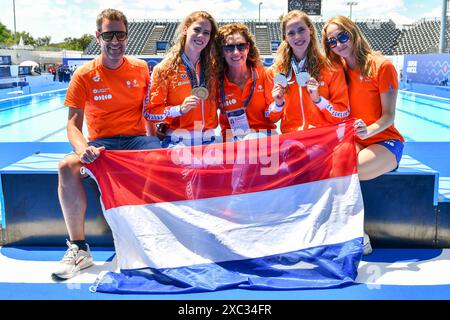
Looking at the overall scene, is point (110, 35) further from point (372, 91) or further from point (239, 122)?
point (372, 91)

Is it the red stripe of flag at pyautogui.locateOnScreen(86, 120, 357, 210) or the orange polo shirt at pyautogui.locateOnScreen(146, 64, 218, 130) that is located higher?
the orange polo shirt at pyautogui.locateOnScreen(146, 64, 218, 130)

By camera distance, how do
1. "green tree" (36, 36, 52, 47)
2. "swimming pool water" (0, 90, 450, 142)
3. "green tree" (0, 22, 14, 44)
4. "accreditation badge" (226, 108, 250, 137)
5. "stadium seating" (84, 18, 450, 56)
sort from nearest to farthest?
"accreditation badge" (226, 108, 250, 137)
"swimming pool water" (0, 90, 450, 142)
"stadium seating" (84, 18, 450, 56)
"green tree" (0, 22, 14, 44)
"green tree" (36, 36, 52, 47)

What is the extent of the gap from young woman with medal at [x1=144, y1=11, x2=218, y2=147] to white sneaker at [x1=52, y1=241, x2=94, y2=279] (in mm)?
976

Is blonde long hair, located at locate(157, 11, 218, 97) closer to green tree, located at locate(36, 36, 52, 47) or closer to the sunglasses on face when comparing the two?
the sunglasses on face

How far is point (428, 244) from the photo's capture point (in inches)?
135

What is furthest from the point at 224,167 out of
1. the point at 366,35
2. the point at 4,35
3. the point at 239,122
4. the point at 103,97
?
the point at 4,35

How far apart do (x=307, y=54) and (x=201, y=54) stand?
0.80 m

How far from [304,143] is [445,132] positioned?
8.41 m

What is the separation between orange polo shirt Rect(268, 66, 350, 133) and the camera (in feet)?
11.0

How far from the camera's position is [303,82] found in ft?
10.6

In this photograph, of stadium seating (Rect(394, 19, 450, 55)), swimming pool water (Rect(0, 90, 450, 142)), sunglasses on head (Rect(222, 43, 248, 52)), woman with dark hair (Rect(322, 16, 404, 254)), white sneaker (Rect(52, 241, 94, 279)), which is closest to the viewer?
white sneaker (Rect(52, 241, 94, 279))

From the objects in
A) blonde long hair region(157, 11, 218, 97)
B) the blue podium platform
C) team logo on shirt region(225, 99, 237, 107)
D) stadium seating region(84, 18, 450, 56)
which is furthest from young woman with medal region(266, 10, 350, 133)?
stadium seating region(84, 18, 450, 56)
